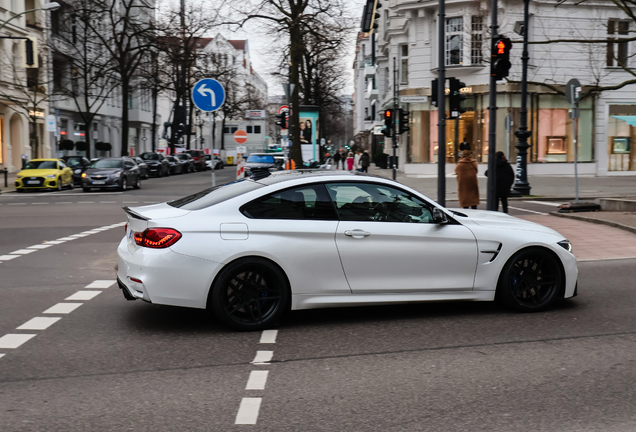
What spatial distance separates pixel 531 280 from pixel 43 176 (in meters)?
27.7

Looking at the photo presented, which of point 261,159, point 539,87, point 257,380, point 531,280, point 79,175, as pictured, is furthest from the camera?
point 261,159

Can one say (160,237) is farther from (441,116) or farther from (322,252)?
(441,116)

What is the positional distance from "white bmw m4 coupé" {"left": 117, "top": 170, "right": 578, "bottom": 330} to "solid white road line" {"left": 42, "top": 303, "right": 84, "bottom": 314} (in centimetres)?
104

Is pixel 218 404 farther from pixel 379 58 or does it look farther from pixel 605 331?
pixel 379 58

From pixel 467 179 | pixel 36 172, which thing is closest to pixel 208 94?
pixel 467 179

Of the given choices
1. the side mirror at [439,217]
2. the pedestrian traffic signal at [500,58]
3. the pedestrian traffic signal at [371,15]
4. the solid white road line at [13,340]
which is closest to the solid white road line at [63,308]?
the solid white road line at [13,340]

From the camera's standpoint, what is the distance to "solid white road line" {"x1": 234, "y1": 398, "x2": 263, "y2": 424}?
4316mm

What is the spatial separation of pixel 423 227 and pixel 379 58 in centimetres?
5504

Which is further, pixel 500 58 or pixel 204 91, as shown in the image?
pixel 500 58

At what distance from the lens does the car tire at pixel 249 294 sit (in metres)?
6.39

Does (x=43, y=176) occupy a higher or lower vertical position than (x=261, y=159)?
lower

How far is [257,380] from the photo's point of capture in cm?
513

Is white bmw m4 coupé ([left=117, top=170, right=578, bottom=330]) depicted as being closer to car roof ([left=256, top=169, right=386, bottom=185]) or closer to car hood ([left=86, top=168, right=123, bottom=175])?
car roof ([left=256, top=169, right=386, bottom=185])

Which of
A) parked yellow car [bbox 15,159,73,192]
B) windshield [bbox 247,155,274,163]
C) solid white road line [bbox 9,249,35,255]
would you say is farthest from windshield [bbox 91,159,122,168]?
solid white road line [bbox 9,249,35,255]
